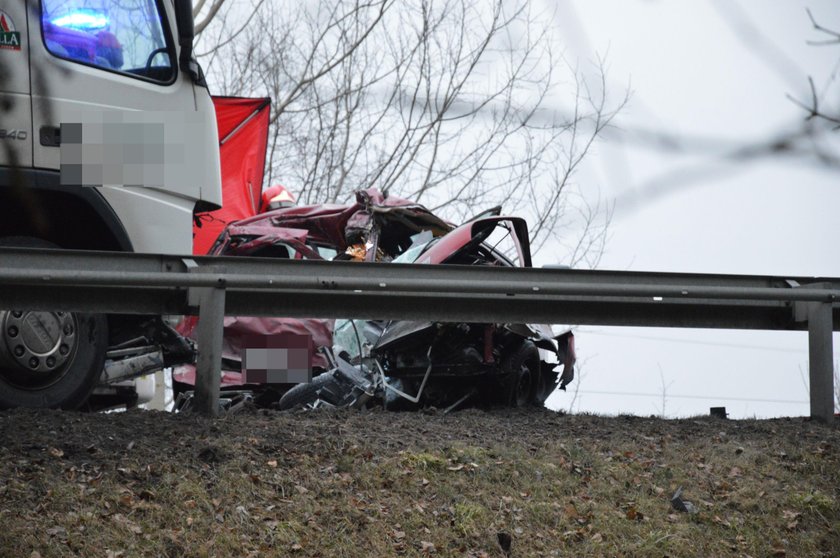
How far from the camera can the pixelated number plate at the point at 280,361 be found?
8.27m

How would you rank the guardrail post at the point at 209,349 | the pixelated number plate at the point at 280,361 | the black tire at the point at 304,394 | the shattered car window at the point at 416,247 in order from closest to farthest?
the guardrail post at the point at 209,349
the black tire at the point at 304,394
the pixelated number plate at the point at 280,361
the shattered car window at the point at 416,247

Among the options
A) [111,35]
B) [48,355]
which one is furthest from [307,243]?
[48,355]

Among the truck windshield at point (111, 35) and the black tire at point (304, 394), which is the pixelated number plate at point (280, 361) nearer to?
the black tire at point (304, 394)

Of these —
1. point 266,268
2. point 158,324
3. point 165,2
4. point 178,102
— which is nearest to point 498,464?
point 266,268

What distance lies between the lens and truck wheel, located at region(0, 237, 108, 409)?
6180mm

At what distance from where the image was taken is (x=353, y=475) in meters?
5.41

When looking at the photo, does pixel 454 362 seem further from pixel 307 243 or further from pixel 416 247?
A: pixel 307 243

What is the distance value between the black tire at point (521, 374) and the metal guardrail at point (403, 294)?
3.17 feet

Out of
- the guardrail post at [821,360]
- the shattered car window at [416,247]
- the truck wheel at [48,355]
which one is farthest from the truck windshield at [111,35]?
the guardrail post at [821,360]

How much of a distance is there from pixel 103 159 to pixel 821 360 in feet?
13.8

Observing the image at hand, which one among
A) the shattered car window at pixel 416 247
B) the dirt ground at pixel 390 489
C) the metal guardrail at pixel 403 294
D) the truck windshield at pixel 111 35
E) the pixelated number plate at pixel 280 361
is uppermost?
the truck windshield at pixel 111 35

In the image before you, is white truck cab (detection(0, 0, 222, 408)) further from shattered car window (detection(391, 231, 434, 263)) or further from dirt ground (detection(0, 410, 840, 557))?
shattered car window (detection(391, 231, 434, 263))

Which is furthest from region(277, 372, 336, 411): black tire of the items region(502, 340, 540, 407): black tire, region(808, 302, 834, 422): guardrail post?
region(808, 302, 834, 422): guardrail post

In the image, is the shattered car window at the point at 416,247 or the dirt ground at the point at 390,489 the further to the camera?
the shattered car window at the point at 416,247
